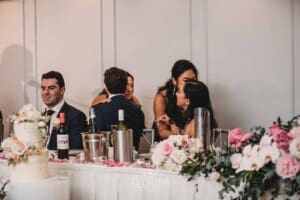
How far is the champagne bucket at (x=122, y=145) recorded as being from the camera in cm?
298

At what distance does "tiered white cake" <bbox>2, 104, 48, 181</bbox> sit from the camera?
2793 millimetres

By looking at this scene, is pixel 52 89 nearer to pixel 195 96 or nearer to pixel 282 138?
pixel 195 96

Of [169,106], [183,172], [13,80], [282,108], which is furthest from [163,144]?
[13,80]

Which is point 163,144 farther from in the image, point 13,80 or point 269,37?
point 13,80

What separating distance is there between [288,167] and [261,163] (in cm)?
12

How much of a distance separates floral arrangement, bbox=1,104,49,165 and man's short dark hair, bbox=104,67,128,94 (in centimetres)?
113

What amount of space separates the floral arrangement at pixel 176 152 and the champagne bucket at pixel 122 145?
1.02ft

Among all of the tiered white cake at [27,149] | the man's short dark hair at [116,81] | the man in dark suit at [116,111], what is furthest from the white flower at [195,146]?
the man's short dark hair at [116,81]

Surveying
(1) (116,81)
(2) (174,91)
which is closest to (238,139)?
(1) (116,81)

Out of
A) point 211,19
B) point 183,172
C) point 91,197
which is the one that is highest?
point 211,19

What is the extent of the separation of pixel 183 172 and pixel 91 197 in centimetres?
66

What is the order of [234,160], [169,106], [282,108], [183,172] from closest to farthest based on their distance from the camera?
[234,160] < [183,172] < [169,106] < [282,108]

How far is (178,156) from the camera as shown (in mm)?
2629

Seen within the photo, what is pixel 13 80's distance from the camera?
6.38 m
